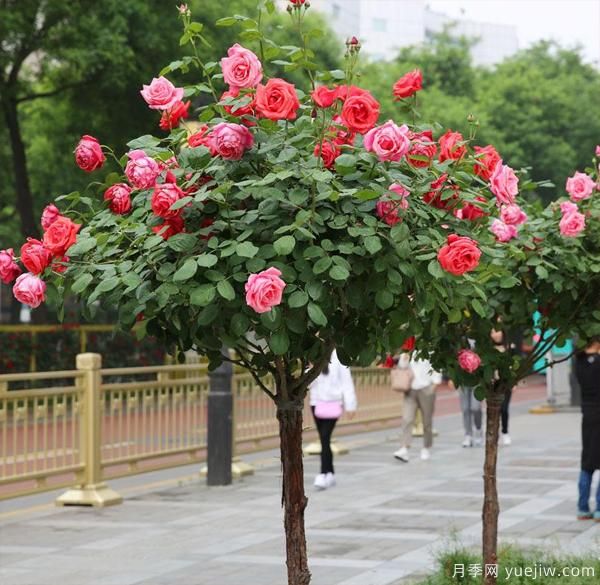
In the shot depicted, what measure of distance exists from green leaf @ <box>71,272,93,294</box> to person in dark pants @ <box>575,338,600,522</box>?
7.63 meters

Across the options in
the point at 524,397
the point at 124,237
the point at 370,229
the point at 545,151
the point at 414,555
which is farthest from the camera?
the point at 545,151

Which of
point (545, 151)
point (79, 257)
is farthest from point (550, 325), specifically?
point (545, 151)

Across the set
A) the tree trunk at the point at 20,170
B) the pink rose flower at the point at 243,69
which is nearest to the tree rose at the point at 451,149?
the pink rose flower at the point at 243,69

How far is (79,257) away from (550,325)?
11.6 feet

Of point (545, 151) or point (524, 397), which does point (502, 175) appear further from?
point (545, 151)

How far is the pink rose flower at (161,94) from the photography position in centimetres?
509

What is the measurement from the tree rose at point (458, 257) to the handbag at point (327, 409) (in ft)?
32.4

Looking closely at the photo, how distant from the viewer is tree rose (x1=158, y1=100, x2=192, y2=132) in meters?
5.20

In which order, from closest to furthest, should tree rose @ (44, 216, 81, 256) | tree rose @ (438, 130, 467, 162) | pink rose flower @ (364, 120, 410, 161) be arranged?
1. pink rose flower @ (364, 120, 410, 161)
2. tree rose @ (44, 216, 81, 256)
3. tree rose @ (438, 130, 467, 162)

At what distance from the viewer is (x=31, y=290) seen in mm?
4957

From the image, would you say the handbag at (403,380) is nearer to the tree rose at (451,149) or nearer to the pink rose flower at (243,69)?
the tree rose at (451,149)

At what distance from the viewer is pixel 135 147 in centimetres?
524

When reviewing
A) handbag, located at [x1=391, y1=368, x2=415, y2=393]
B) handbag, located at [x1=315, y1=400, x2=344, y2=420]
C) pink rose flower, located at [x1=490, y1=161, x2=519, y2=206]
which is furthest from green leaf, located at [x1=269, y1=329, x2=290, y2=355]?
handbag, located at [x1=391, y1=368, x2=415, y2=393]

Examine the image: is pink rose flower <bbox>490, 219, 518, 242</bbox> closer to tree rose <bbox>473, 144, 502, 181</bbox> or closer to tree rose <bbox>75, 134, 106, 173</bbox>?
tree rose <bbox>473, 144, 502, 181</bbox>
